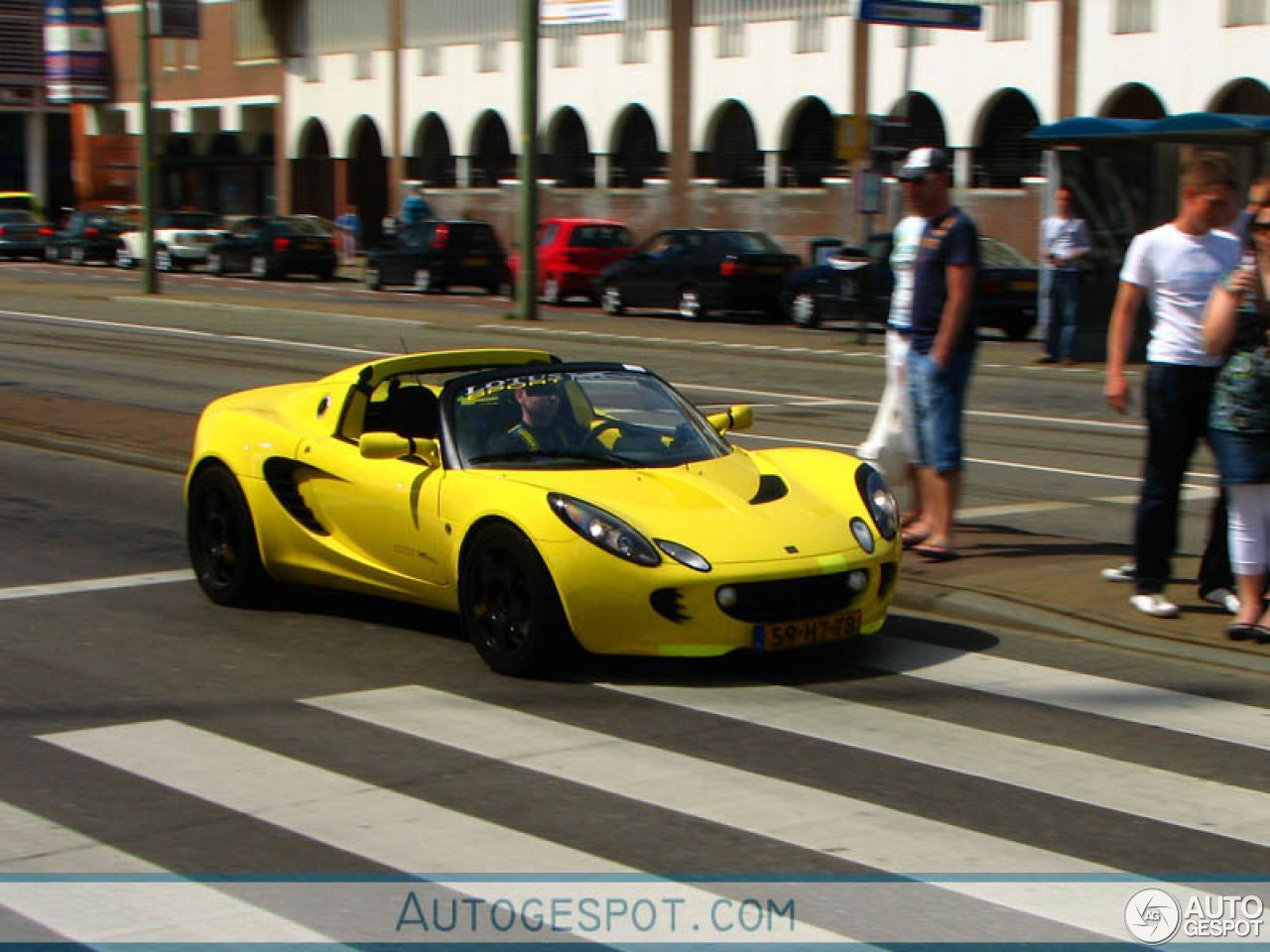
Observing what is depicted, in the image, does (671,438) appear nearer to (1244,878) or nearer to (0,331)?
(1244,878)

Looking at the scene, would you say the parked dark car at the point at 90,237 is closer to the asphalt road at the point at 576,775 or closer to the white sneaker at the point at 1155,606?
the asphalt road at the point at 576,775

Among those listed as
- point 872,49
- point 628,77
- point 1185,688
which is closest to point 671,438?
point 1185,688

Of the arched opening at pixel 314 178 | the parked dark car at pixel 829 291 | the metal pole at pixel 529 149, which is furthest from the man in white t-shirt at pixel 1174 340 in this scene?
the arched opening at pixel 314 178

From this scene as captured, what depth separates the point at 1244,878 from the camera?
4941mm

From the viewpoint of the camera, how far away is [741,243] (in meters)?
31.5

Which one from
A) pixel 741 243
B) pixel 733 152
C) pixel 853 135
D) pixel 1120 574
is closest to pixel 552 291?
pixel 741 243

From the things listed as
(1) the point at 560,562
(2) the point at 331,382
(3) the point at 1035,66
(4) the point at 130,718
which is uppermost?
(3) the point at 1035,66

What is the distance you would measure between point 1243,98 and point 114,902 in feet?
104

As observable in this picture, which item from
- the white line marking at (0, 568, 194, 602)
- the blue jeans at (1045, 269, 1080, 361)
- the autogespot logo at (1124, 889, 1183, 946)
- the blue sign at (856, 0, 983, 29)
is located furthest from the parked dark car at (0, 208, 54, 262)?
the autogespot logo at (1124, 889, 1183, 946)

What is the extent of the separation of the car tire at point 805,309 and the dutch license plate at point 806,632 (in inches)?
863

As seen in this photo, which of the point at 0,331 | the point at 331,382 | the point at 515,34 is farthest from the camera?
the point at 515,34

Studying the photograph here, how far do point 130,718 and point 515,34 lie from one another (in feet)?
144

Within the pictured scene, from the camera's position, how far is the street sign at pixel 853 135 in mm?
24625

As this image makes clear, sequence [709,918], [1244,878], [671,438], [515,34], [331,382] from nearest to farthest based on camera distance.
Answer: [709,918] < [1244,878] < [671,438] < [331,382] < [515,34]
